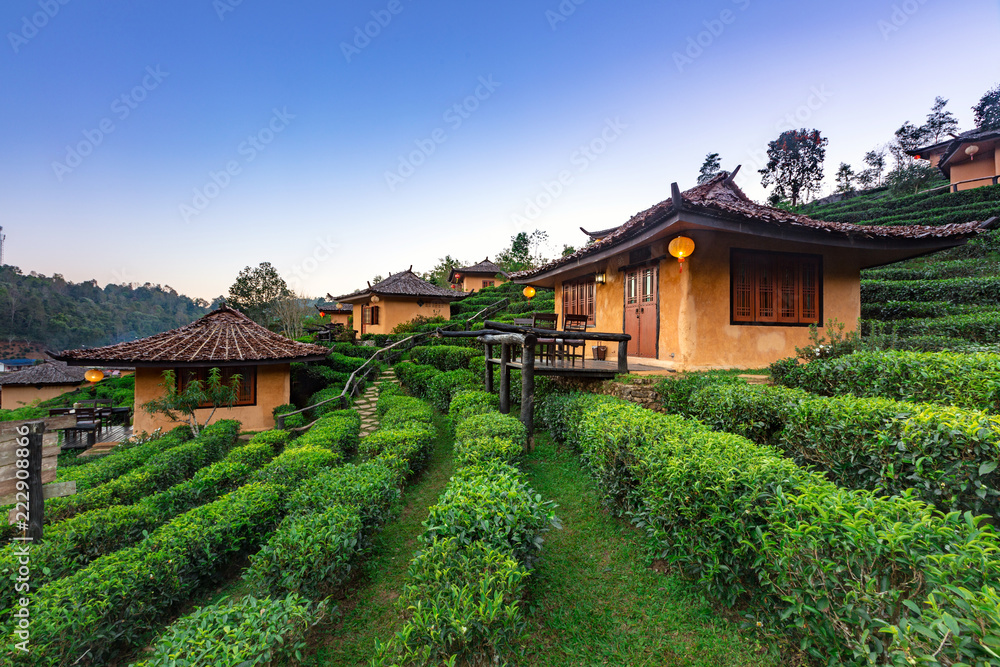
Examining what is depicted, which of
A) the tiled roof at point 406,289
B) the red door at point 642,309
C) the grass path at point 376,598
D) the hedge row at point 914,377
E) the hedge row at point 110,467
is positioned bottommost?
the grass path at point 376,598

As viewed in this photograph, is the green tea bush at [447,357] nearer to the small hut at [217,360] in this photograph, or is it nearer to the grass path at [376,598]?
the small hut at [217,360]

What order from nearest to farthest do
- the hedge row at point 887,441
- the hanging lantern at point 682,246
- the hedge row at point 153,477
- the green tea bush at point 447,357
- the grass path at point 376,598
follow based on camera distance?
the hedge row at point 887,441
the grass path at point 376,598
the hedge row at point 153,477
the hanging lantern at point 682,246
the green tea bush at point 447,357

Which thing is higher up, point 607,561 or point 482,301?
point 482,301

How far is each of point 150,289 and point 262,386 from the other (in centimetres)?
11197

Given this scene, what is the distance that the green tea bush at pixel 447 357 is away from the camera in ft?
52.0

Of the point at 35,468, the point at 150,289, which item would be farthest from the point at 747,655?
the point at 150,289

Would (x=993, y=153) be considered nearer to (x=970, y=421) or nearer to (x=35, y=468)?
(x=970, y=421)

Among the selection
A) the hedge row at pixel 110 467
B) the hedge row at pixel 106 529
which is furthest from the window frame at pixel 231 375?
the hedge row at pixel 106 529

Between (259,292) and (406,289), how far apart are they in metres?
27.1

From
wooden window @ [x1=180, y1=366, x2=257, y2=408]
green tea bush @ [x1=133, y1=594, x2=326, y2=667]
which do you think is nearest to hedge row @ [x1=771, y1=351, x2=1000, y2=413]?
green tea bush @ [x1=133, y1=594, x2=326, y2=667]

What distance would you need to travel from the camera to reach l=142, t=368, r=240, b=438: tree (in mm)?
10266

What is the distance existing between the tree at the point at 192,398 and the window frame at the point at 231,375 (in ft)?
0.49

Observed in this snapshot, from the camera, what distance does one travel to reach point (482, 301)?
3347 cm

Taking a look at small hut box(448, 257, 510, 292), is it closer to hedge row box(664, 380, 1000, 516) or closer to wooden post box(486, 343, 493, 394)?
wooden post box(486, 343, 493, 394)
